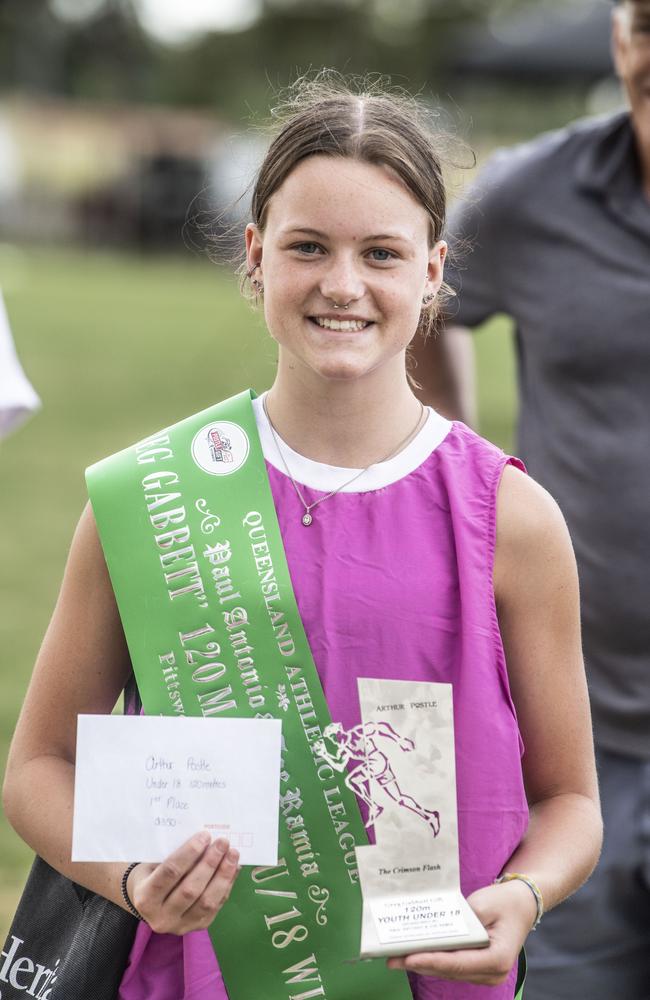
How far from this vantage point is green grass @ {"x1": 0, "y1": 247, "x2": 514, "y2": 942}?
6641 mm

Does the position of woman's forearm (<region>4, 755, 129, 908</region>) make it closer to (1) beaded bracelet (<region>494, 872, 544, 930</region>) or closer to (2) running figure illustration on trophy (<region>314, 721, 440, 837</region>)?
(2) running figure illustration on trophy (<region>314, 721, 440, 837</region>)

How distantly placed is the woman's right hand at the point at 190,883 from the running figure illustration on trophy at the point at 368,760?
182 mm

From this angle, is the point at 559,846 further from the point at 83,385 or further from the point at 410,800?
the point at 83,385

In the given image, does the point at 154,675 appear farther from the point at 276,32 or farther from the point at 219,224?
the point at 276,32

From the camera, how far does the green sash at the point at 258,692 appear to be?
5.91ft

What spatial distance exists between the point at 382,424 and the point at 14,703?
4.17 metres

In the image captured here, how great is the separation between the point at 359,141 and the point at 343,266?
0.17m

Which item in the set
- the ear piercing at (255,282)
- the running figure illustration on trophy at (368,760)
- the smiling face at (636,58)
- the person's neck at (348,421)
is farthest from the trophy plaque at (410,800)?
the smiling face at (636,58)

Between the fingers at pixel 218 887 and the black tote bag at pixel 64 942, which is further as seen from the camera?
the black tote bag at pixel 64 942

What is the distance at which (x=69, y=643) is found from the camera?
6.15 ft

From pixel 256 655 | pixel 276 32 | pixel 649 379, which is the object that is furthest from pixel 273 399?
pixel 276 32

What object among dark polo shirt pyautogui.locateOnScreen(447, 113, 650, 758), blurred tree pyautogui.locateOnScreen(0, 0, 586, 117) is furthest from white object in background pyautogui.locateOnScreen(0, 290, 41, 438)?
blurred tree pyautogui.locateOnScreen(0, 0, 586, 117)

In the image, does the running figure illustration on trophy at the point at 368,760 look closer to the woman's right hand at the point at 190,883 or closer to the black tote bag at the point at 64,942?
the woman's right hand at the point at 190,883

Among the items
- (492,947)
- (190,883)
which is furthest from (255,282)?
(492,947)
